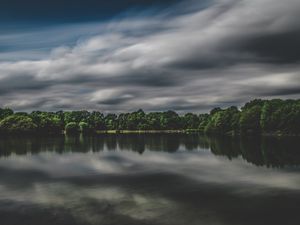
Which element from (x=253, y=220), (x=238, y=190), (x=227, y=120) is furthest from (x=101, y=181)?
(x=227, y=120)

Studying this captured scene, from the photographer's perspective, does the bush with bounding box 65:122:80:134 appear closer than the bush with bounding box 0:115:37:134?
No

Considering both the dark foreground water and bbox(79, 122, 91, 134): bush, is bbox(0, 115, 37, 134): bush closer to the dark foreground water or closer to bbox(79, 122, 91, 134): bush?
bbox(79, 122, 91, 134): bush

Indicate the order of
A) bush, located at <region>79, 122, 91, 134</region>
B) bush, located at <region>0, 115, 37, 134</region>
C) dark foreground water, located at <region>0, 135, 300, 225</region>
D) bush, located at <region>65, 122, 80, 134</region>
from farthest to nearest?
bush, located at <region>79, 122, 91, 134</region>
bush, located at <region>65, 122, 80, 134</region>
bush, located at <region>0, 115, 37, 134</region>
dark foreground water, located at <region>0, 135, 300, 225</region>

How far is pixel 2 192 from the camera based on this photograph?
32.2m

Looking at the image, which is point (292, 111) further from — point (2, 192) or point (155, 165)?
point (2, 192)

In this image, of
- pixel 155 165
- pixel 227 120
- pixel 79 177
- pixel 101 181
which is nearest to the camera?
pixel 101 181

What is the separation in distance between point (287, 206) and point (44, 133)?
152m

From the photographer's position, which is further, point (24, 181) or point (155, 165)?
point (155, 165)

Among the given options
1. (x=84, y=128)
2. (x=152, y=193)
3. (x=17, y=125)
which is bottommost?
(x=152, y=193)

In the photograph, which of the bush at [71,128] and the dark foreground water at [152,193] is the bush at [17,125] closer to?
the bush at [71,128]

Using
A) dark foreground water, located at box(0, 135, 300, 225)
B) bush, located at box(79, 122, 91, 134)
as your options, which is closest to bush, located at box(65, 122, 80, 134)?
bush, located at box(79, 122, 91, 134)

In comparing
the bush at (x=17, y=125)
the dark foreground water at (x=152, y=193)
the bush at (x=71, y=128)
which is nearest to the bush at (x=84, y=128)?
the bush at (x=71, y=128)

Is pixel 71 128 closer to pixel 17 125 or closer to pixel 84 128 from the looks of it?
pixel 84 128

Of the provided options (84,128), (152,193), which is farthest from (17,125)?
(152,193)
